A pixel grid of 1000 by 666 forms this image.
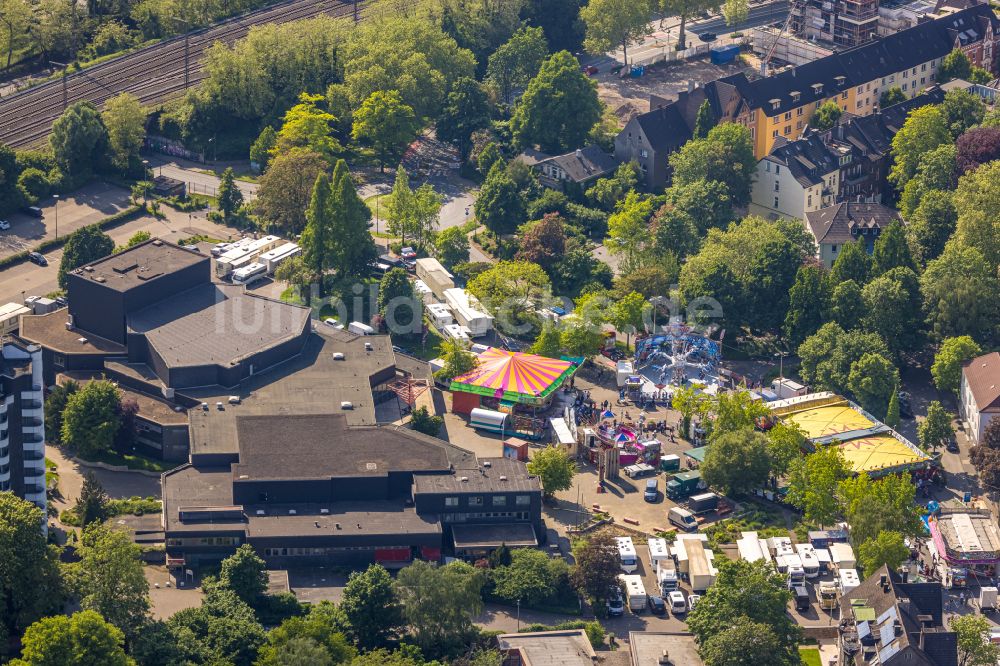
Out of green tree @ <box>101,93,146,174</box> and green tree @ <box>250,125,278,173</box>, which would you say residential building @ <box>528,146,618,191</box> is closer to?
green tree @ <box>250,125,278,173</box>

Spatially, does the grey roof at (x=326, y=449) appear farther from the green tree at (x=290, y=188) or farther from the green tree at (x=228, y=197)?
the green tree at (x=228, y=197)

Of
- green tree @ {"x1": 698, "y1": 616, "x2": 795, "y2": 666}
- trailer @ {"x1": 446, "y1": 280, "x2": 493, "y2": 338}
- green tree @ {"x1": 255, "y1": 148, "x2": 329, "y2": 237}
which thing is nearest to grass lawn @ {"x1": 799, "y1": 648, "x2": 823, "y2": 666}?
green tree @ {"x1": 698, "y1": 616, "x2": 795, "y2": 666}

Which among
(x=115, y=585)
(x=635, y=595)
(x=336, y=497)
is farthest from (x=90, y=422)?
(x=635, y=595)

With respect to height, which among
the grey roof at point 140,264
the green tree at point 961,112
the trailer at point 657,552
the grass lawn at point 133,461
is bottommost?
the grass lawn at point 133,461

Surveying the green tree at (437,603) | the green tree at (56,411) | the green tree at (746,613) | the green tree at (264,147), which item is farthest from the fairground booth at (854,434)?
the green tree at (264,147)

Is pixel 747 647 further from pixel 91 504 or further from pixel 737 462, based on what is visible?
pixel 91 504
